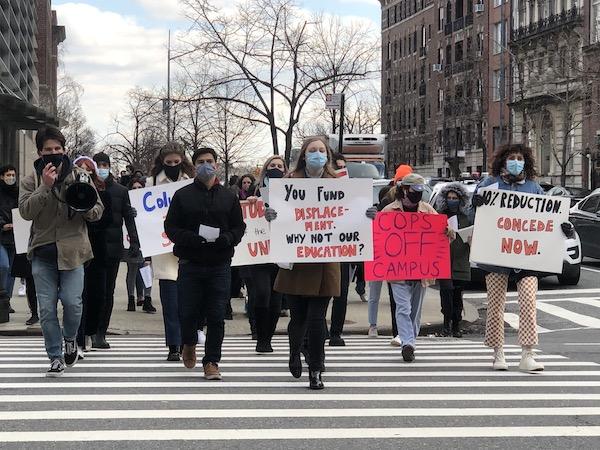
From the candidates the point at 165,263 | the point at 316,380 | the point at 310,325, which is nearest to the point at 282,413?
the point at 316,380

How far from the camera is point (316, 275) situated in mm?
7934

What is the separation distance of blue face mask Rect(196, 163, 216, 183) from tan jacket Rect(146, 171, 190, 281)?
151 centimetres

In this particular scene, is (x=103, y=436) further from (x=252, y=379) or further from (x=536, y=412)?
(x=536, y=412)

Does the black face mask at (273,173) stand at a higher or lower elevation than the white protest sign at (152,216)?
higher

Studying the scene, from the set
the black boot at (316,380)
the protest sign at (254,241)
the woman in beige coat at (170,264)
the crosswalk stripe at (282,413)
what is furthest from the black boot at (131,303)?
the crosswalk stripe at (282,413)

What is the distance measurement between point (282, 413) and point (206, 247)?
5.77ft

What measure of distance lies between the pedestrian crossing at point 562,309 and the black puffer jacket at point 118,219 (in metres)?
5.54

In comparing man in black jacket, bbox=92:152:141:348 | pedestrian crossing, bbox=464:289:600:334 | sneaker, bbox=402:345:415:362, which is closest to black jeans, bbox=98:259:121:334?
man in black jacket, bbox=92:152:141:348

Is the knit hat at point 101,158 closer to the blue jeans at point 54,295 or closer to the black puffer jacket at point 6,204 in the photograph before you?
the blue jeans at point 54,295

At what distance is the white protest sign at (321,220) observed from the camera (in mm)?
8227

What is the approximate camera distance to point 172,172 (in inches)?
369

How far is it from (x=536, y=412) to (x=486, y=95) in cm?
6056

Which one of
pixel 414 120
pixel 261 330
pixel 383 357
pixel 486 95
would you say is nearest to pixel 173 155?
pixel 261 330

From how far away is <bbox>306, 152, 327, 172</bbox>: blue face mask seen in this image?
8.05m
